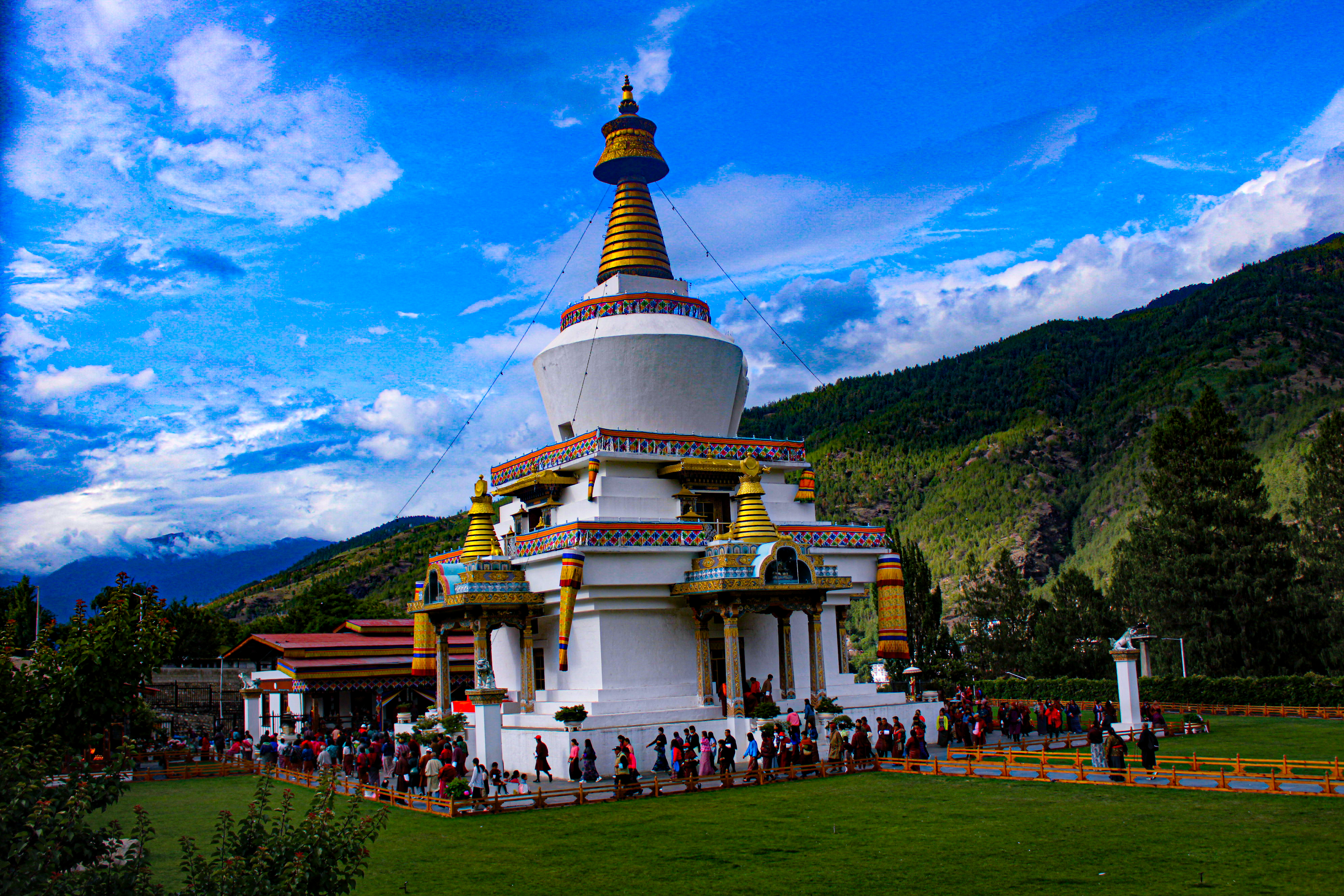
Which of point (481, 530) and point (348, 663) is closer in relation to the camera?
point (481, 530)

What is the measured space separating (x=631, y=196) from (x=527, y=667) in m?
14.5

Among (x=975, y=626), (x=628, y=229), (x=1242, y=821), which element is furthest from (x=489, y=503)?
(x=975, y=626)

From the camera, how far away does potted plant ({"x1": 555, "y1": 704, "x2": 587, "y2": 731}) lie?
21750 mm

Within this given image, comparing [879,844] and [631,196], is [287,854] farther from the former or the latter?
[631,196]

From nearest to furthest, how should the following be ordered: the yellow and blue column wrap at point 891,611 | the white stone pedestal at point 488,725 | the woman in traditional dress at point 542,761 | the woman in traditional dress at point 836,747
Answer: the woman in traditional dress at point 836,747, the woman in traditional dress at point 542,761, the white stone pedestal at point 488,725, the yellow and blue column wrap at point 891,611

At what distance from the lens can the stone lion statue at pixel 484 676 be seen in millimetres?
22094

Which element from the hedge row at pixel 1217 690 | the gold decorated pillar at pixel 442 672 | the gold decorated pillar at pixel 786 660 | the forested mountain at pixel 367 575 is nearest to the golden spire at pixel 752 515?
the gold decorated pillar at pixel 786 660

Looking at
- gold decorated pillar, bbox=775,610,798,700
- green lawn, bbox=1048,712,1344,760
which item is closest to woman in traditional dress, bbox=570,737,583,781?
gold decorated pillar, bbox=775,610,798,700

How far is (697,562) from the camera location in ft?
83.1

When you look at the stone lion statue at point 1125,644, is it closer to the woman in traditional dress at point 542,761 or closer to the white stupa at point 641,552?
the white stupa at point 641,552

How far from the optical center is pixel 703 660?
25.3m

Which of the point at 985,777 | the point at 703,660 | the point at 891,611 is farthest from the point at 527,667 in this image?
the point at 985,777

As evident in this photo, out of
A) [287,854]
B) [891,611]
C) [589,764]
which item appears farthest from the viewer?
[891,611]

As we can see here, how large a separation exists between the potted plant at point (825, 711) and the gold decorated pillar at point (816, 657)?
45.0 inches
